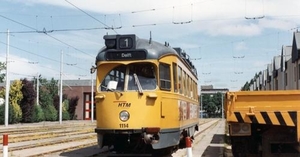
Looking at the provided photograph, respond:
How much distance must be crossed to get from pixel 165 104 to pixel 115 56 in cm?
194

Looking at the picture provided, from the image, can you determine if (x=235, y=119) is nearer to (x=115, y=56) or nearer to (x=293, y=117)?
(x=293, y=117)

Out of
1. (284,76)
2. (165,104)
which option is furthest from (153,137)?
(284,76)

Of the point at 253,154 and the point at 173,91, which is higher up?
the point at 173,91

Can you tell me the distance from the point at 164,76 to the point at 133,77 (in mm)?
918

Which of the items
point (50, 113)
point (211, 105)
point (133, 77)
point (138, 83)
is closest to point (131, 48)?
point (133, 77)

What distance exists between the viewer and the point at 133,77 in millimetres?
13312

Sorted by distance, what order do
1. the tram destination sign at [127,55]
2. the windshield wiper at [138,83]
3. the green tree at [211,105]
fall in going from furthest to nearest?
the green tree at [211,105] → the tram destination sign at [127,55] → the windshield wiper at [138,83]

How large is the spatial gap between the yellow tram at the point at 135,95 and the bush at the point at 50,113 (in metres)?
57.7

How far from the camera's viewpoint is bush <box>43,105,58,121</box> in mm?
70125

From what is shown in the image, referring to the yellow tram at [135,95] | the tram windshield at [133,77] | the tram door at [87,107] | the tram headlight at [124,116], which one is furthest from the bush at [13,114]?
the tram headlight at [124,116]

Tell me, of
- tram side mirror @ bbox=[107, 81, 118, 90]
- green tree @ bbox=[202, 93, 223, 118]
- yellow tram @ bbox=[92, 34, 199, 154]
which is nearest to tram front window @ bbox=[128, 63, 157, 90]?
yellow tram @ bbox=[92, 34, 199, 154]

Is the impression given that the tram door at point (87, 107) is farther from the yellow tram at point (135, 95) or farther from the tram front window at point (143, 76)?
the tram front window at point (143, 76)

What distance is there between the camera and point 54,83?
12269cm

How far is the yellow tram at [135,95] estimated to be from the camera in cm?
1287
